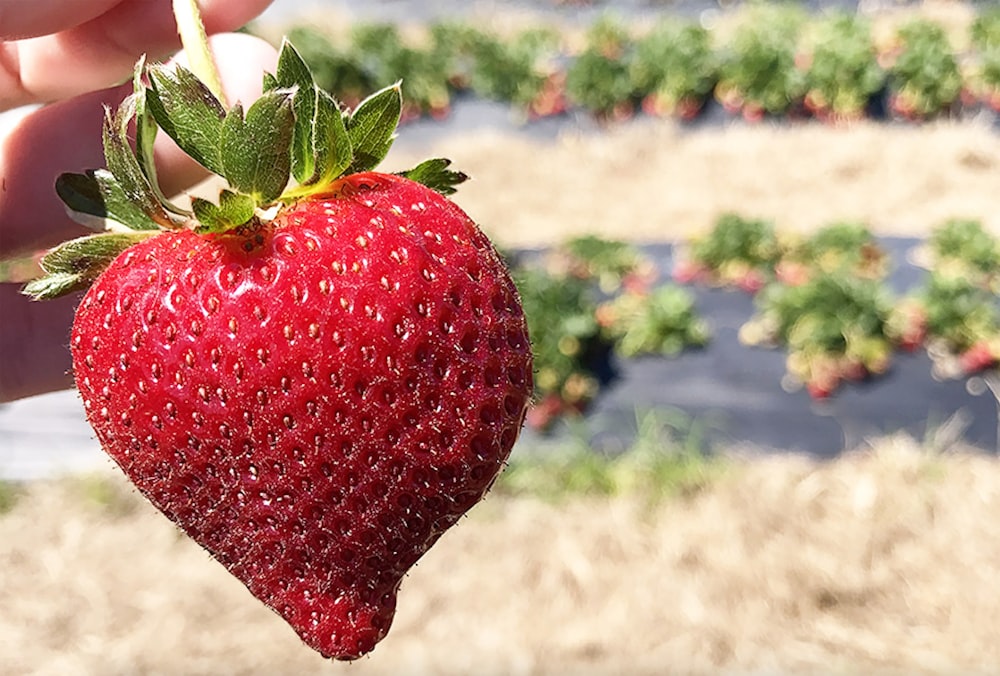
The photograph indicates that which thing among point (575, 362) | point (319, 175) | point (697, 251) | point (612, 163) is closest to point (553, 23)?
point (612, 163)

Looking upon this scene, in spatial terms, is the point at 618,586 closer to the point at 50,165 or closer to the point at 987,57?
the point at 50,165

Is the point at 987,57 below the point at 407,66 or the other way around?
the other way around

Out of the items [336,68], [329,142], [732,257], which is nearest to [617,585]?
[732,257]

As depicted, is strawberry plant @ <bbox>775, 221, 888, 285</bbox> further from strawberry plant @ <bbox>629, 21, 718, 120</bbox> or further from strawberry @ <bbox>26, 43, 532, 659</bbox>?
strawberry @ <bbox>26, 43, 532, 659</bbox>

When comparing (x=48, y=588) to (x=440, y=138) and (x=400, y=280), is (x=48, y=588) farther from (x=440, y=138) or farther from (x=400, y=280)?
(x=440, y=138)

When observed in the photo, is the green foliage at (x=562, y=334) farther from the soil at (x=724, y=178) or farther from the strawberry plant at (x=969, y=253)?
the strawberry plant at (x=969, y=253)
